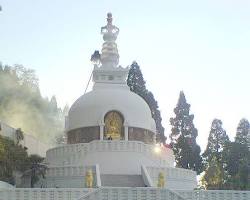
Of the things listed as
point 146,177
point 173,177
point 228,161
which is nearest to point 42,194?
point 146,177

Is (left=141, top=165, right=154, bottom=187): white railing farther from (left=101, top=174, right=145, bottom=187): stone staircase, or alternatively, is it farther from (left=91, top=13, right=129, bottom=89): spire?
(left=91, top=13, right=129, bottom=89): spire

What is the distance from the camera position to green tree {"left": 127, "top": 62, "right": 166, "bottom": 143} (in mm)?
53094

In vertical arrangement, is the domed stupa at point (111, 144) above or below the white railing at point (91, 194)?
above

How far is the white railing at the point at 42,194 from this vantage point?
22609 mm

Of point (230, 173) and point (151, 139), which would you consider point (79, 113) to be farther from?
point (230, 173)

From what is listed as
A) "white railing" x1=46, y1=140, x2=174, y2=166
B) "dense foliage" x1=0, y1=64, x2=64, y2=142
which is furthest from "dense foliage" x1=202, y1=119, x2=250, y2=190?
"dense foliage" x1=0, y1=64, x2=64, y2=142

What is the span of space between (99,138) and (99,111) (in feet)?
6.63

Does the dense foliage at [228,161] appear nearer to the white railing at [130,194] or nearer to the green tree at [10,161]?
the green tree at [10,161]

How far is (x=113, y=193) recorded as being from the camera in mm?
22641

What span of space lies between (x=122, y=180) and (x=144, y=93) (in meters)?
24.9

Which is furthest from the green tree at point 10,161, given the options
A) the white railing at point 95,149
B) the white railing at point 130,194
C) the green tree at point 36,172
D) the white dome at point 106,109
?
the white railing at point 130,194

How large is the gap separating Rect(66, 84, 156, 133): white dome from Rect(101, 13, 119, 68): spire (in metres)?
4.37

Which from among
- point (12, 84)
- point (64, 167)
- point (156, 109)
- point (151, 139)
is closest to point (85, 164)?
point (64, 167)

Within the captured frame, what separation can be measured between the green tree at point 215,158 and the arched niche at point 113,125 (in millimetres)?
11550
